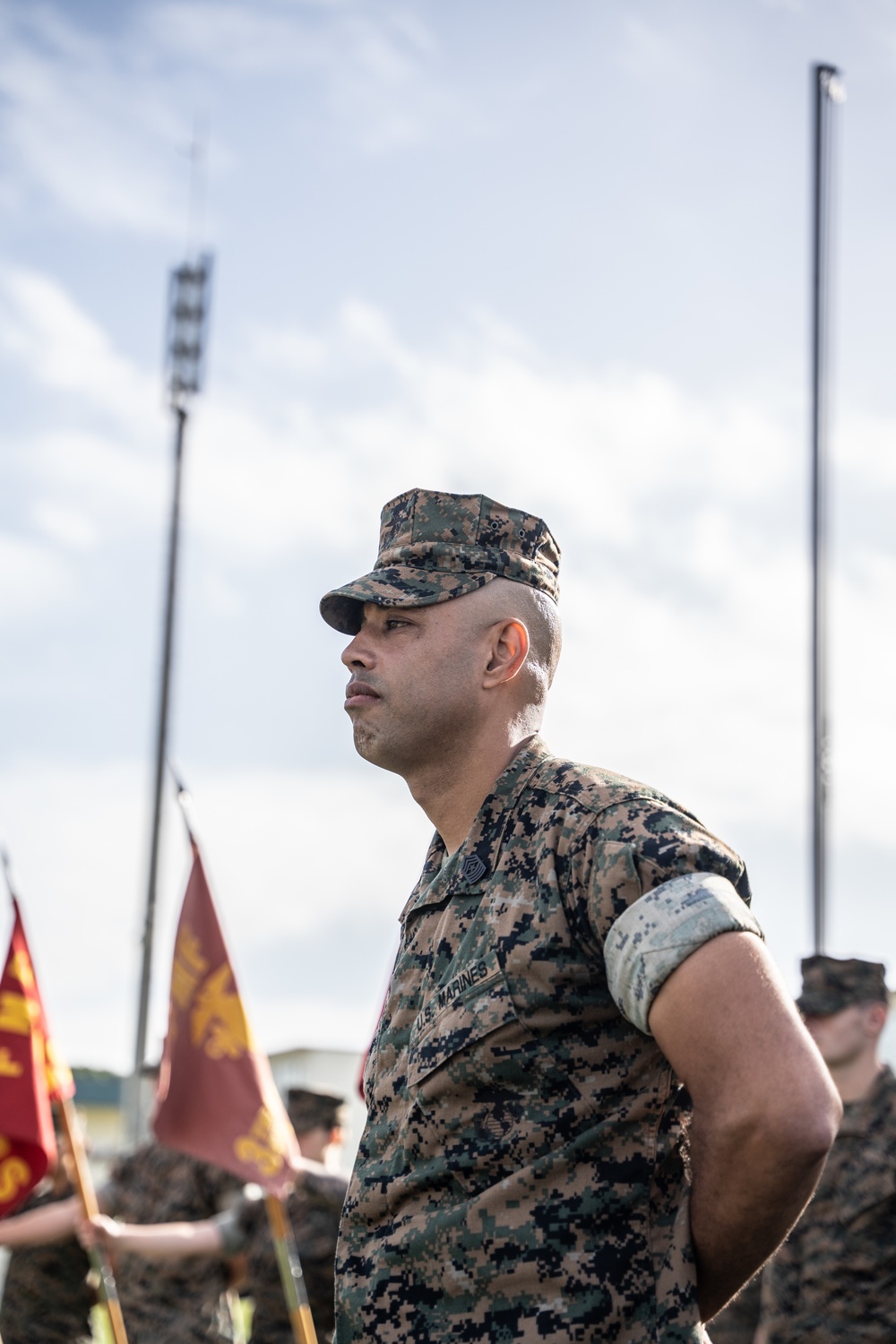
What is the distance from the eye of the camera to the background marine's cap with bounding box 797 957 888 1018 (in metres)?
6.74

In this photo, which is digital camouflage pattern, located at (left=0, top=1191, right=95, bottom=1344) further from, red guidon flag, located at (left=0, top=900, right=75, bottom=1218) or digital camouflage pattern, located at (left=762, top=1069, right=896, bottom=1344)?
digital camouflage pattern, located at (left=762, top=1069, right=896, bottom=1344)

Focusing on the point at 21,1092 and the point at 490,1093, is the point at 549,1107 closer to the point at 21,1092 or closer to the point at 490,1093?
the point at 490,1093

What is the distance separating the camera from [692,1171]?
7.78 feet

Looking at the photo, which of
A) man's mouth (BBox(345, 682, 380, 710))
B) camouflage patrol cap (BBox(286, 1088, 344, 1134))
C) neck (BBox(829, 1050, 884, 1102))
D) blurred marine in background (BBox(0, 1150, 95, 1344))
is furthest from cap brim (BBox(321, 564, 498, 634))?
blurred marine in background (BBox(0, 1150, 95, 1344))

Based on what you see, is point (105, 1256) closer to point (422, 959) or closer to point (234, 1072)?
point (234, 1072)

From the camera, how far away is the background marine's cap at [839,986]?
6.74 metres

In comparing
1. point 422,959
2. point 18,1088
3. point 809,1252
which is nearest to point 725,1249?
point 422,959

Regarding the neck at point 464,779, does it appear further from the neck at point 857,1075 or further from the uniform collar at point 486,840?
the neck at point 857,1075

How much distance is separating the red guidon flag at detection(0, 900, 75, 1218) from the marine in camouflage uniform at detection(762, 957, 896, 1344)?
347 centimetres

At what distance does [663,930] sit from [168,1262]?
264 inches

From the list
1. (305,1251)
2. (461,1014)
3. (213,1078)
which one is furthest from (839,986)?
(461,1014)

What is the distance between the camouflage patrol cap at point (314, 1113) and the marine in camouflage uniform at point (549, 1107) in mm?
6201

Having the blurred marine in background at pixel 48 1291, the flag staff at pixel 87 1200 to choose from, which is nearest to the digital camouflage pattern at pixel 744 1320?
the flag staff at pixel 87 1200

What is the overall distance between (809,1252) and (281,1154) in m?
2.43
